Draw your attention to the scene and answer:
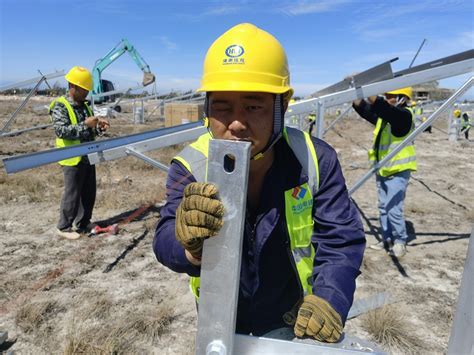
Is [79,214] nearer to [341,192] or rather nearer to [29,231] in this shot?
[29,231]

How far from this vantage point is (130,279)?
12.9 feet

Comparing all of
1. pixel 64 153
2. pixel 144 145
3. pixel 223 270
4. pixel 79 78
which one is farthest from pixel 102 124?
pixel 223 270

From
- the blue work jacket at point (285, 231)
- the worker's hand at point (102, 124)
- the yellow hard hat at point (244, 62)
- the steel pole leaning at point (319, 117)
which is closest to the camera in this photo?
the yellow hard hat at point (244, 62)

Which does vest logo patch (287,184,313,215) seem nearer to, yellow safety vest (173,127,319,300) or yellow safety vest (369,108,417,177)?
yellow safety vest (173,127,319,300)

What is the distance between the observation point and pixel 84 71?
4980 millimetres

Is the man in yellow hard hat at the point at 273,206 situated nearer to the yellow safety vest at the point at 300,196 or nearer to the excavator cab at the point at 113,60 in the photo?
the yellow safety vest at the point at 300,196

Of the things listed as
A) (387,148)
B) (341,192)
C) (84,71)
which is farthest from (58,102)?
(341,192)

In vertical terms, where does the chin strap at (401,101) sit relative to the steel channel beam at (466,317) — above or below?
above

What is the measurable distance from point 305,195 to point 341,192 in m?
0.15

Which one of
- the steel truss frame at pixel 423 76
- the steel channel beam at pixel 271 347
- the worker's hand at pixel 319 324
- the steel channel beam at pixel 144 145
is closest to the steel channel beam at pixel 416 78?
the steel truss frame at pixel 423 76

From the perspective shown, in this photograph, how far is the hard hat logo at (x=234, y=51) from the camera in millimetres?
1245

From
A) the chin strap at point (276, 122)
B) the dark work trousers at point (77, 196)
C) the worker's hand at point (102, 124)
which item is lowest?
the dark work trousers at point (77, 196)

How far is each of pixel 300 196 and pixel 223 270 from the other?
73 centimetres

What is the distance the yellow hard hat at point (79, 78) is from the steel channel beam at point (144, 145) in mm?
1692
